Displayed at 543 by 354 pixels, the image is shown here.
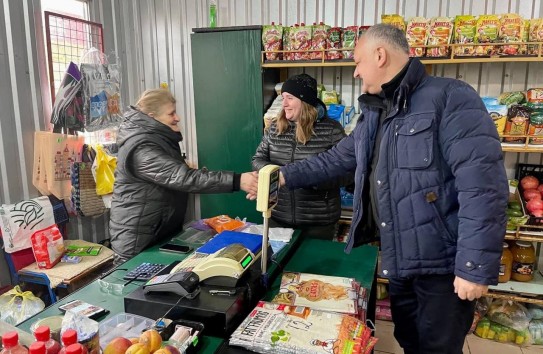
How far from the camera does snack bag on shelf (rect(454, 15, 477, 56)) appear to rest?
9.26ft

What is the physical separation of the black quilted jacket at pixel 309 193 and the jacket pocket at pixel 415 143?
106cm

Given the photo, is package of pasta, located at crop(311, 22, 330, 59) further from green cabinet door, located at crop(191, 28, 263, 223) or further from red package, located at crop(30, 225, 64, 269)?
red package, located at crop(30, 225, 64, 269)

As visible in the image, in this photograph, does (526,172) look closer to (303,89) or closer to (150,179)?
(303,89)

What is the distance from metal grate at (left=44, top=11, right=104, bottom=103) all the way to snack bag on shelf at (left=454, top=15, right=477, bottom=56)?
9.63 feet

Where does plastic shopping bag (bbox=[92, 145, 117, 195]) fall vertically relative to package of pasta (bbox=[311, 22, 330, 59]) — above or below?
below

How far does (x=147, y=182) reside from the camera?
2197 millimetres

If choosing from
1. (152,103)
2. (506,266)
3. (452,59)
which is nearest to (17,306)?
(152,103)

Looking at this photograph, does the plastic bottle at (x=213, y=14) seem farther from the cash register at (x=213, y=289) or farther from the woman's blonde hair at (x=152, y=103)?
the cash register at (x=213, y=289)

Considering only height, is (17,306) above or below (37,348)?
below

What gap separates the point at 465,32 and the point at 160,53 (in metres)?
2.70

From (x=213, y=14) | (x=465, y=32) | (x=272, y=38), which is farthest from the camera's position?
(x=213, y=14)

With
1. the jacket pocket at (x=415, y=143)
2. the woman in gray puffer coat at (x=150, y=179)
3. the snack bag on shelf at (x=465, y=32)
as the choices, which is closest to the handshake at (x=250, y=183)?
the woman in gray puffer coat at (x=150, y=179)

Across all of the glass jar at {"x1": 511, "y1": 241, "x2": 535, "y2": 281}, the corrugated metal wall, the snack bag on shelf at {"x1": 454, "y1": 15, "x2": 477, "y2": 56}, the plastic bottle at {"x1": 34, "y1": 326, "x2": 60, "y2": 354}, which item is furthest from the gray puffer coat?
the glass jar at {"x1": 511, "y1": 241, "x2": 535, "y2": 281}

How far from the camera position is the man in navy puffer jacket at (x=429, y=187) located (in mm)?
1420
